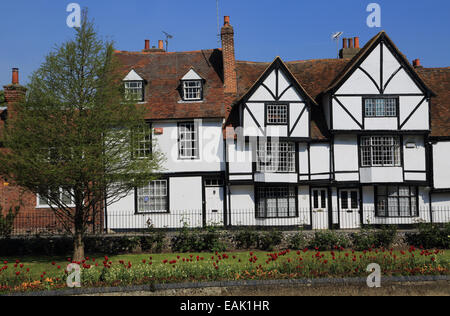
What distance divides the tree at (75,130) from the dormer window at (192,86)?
26.9 ft

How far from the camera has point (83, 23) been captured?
18.3m

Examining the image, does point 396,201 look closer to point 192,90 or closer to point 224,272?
point 192,90

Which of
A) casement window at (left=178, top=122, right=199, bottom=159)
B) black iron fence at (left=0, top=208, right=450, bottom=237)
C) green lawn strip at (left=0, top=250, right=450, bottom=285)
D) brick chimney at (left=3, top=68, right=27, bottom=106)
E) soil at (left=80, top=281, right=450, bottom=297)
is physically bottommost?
soil at (left=80, top=281, right=450, bottom=297)

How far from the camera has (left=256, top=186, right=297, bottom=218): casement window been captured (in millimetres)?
26000

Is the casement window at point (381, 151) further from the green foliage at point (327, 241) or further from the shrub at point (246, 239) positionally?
the shrub at point (246, 239)

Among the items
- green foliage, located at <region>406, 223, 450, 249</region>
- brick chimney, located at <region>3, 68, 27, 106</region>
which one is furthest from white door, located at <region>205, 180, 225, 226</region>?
brick chimney, located at <region>3, 68, 27, 106</region>

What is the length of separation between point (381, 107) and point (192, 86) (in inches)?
445

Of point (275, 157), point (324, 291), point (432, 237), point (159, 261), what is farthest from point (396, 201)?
point (159, 261)

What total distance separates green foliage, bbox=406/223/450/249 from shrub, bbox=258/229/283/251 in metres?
6.63

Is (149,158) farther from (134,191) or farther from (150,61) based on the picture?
(150,61)

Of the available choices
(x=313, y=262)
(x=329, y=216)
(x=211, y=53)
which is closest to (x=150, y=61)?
(x=211, y=53)

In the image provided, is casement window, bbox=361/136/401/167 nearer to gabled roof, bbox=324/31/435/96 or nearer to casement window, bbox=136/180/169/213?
gabled roof, bbox=324/31/435/96

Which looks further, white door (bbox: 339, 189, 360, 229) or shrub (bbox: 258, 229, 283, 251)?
white door (bbox: 339, 189, 360, 229)
